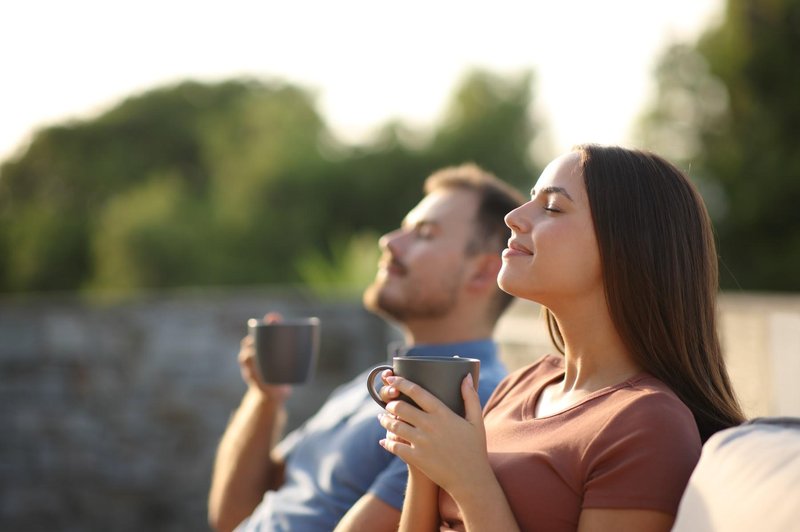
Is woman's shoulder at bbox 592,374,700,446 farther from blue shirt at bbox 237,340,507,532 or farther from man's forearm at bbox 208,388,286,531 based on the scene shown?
man's forearm at bbox 208,388,286,531

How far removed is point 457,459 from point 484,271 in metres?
1.13

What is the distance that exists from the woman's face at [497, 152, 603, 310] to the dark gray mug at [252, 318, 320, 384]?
85cm

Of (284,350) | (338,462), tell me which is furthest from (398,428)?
(284,350)

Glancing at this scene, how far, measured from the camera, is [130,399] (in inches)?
A: 215

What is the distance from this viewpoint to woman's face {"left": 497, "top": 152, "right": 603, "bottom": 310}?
4.46 feet

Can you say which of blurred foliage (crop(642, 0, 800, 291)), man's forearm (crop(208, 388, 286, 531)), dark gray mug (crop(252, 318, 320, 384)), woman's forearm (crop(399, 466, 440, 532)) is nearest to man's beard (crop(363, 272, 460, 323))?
dark gray mug (crop(252, 318, 320, 384))

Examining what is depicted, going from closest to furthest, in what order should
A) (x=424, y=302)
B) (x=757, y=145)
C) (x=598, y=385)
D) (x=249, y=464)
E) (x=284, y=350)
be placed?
(x=598, y=385) < (x=284, y=350) < (x=424, y=302) < (x=249, y=464) < (x=757, y=145)

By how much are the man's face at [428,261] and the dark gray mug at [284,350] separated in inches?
10.0

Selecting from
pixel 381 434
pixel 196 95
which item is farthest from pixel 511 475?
pixel 196 95

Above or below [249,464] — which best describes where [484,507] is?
above

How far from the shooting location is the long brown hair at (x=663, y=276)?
1322 millimetres

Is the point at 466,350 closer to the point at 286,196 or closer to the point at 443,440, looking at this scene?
the point at 443,440

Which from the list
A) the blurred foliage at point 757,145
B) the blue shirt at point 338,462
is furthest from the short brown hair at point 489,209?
the blurred foliage at point 757,145

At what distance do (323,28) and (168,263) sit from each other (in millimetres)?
5291
